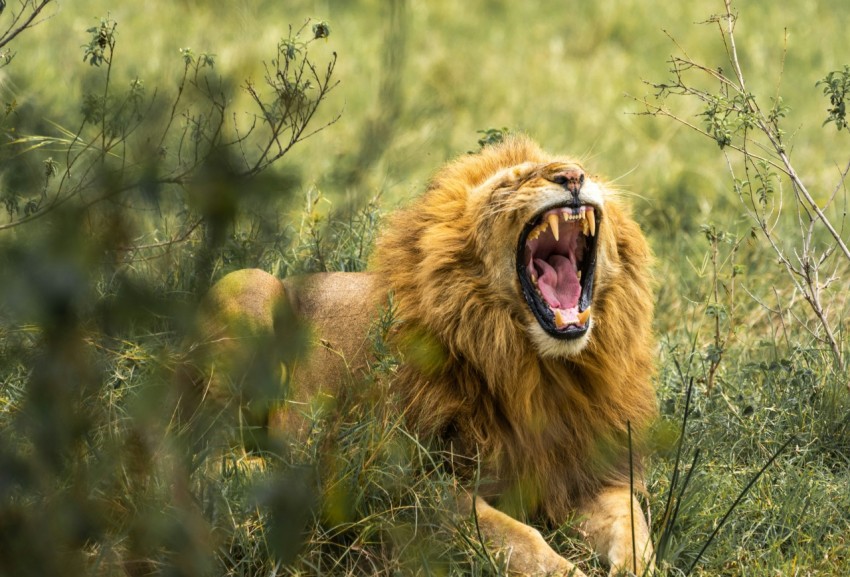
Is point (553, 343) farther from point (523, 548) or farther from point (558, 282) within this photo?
point (523, 548)

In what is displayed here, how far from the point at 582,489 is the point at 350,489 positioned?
91cm

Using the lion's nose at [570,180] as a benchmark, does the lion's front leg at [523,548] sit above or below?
below

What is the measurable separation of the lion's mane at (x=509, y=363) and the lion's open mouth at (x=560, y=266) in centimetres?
5

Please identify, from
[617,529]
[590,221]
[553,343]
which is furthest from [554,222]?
[617,529]

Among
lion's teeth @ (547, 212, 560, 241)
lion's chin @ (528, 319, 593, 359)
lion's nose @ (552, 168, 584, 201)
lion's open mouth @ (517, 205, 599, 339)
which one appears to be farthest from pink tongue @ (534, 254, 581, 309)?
lion's nose @ (552, 168, 584, 201)

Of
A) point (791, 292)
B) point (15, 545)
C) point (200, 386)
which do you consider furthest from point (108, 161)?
point (791, 292)

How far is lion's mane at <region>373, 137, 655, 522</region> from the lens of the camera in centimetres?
412

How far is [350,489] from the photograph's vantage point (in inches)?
146

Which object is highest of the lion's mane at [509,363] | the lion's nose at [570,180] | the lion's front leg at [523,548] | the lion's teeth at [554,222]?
the lion's nose at [570,180]

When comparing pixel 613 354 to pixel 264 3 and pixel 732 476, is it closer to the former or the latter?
pixel 732 476

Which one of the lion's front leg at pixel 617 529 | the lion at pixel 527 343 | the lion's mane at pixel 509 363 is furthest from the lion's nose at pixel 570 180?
the lion's front leg at pixel 617 529

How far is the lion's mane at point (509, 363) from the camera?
13.5 feet

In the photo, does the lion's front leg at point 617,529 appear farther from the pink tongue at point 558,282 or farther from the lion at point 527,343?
the pink tongue at point 558,282

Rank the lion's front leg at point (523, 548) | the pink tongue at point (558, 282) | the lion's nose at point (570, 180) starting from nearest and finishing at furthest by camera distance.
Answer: the lion's front leg at point (523, 548) < the lion's nose at point (570, 180) < the pink tongue at point (558, 282)
